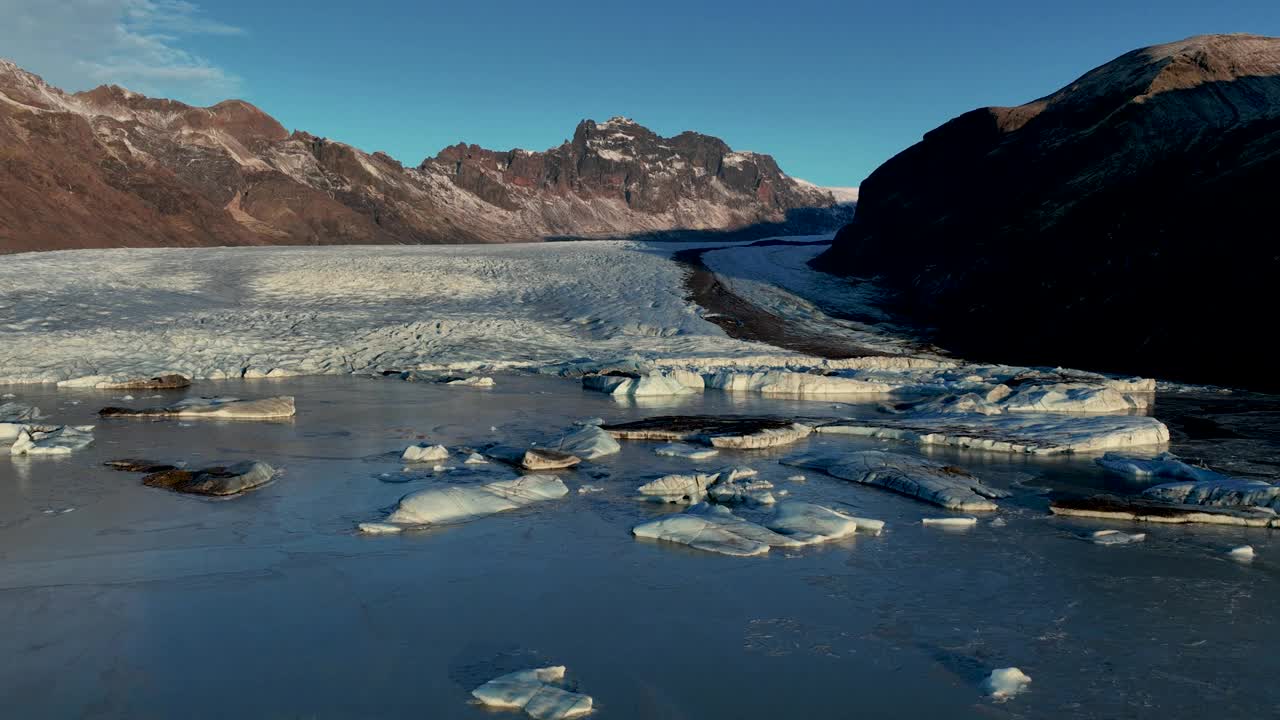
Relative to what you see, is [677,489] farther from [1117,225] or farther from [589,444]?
[1117,225]

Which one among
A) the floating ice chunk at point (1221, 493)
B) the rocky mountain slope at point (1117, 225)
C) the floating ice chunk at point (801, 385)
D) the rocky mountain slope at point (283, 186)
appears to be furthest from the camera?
the rocky mountain slope at point (283, 186)

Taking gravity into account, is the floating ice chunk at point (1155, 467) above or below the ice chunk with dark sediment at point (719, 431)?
below

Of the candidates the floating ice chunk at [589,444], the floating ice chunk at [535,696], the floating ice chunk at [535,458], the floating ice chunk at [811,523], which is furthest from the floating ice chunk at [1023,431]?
the floating ice chunk at [535,696]

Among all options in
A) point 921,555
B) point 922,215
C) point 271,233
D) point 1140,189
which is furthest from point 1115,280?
point 271,233

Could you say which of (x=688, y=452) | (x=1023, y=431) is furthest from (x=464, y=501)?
(x=1023, y=431)

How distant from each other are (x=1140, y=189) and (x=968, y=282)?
20.3 feet

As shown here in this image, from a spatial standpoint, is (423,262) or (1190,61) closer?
(1190,61)

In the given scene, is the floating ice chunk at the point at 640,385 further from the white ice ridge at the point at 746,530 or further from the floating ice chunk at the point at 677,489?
the white ice ridge at the point at 746,530

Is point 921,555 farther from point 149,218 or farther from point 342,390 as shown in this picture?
point 149,218

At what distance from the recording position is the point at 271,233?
360 feet

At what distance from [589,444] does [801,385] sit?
331 inches

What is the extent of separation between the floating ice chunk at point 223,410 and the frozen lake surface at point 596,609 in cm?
406

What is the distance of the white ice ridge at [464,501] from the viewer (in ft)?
28.3

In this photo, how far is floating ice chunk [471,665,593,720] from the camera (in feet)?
15.9
